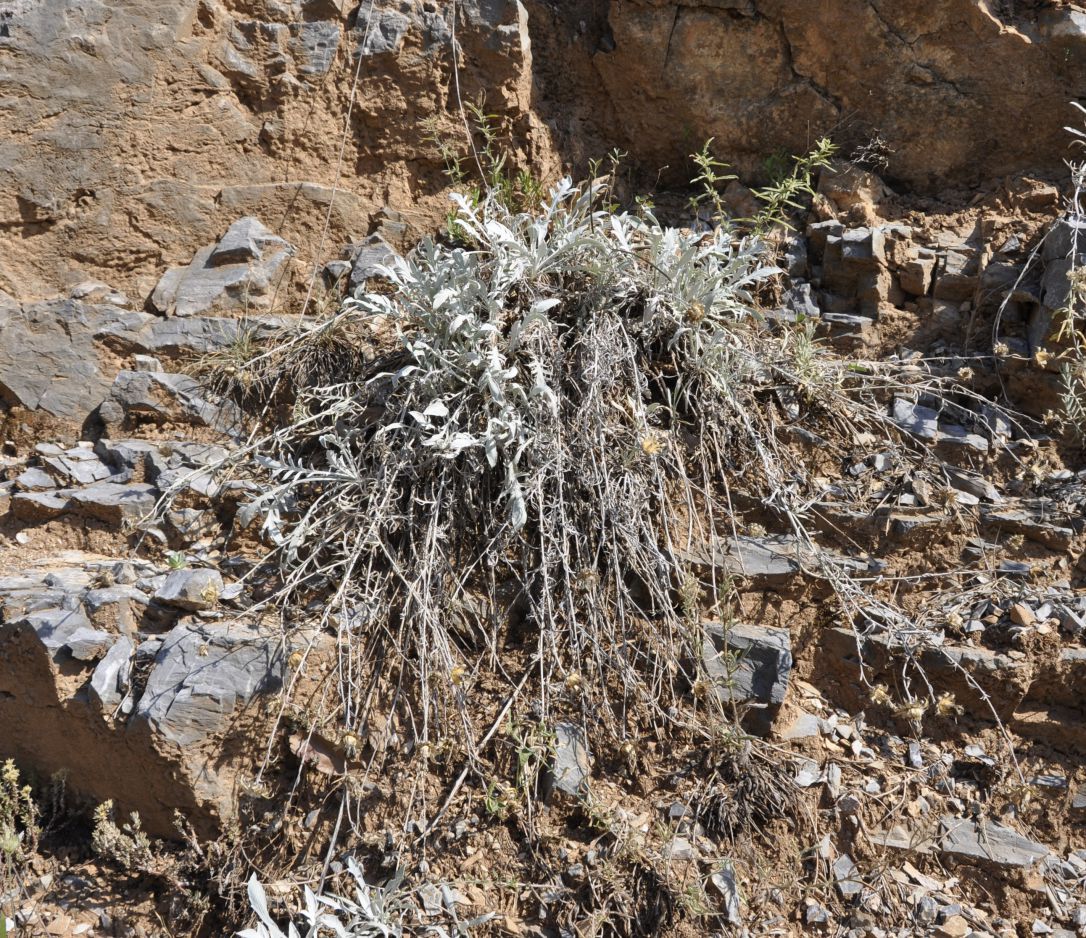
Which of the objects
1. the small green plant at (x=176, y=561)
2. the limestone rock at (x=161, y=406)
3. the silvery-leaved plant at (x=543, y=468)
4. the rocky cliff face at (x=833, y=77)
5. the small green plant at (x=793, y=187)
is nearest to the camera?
the silvery-leaved plant at (x=543, y=468)

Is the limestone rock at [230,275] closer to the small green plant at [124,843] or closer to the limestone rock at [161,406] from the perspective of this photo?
the limestone rock at [161,406]

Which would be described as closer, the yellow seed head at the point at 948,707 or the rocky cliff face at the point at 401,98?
the yellow seed head at the point at 948,707

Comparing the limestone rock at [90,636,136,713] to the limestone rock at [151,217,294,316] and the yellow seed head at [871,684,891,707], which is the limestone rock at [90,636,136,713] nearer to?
the limestone rock at [151,217,294,316]

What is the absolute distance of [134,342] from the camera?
3.50 meters

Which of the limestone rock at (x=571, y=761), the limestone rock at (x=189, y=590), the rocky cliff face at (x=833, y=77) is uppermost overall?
the rocky cliff face at (x=833, y=77)

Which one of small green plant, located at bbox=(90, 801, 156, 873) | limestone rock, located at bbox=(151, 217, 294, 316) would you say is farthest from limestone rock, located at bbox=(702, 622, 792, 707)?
limestone rock, located at bbox=(151, 217, 294, 316)

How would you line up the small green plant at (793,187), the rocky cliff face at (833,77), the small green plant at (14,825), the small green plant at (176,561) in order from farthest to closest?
the rocky cliff face at (833,77) < the small green plant at (793,187) < the small green plant at (176,561) < the small green plant at (14,825)

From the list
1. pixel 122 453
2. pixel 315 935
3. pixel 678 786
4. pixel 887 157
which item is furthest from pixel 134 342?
pixel 887 157

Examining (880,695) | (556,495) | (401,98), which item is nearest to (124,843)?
(556,495)

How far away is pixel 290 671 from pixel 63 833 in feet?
2.69

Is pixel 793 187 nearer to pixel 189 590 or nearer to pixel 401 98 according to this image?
pixel 401 98

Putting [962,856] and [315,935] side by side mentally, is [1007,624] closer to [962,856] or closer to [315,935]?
[962,856]

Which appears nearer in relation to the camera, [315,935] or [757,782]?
[315,935]

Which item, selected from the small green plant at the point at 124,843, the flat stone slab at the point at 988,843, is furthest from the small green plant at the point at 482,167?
the flat stone slab at the point at 988,843
